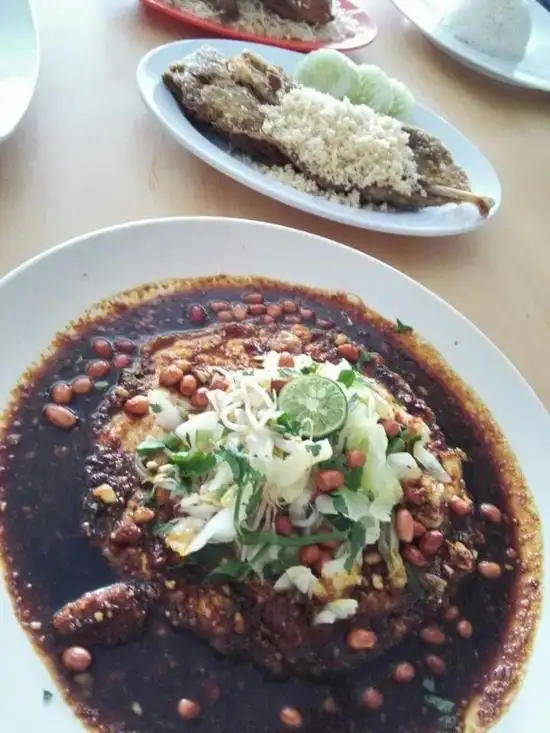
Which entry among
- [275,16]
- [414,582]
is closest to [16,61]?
[275,16]

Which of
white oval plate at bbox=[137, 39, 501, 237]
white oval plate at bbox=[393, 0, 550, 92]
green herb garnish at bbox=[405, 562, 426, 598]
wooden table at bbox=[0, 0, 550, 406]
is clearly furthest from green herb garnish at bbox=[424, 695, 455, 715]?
white oval plate at bbox=[393, 0, 550, 92]

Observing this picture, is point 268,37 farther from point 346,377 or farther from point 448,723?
point 448,723

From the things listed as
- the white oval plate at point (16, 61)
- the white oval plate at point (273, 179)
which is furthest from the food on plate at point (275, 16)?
the white oval plate at point (16, 61)

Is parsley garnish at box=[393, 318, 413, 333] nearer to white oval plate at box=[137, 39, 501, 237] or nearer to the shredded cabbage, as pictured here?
white oval plate at box=[137, 39, 501, 237]

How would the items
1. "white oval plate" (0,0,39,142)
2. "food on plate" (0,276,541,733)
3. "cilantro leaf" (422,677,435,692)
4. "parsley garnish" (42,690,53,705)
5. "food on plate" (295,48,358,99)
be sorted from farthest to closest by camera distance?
"food on plate" (295,48,358,99) → "white oval plate" (0,0,39,142) → "cilantro leaf" (422,677,435,692) → "food on plate" (0,276,541,733) → "parsley garnish" (42,690,53,705)

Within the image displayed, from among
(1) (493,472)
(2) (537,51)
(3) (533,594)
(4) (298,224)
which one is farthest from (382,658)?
(2) (537,51)

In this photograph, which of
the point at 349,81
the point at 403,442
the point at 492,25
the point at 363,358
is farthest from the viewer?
the point at 492,25

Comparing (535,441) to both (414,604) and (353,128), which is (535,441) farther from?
(353,128)
